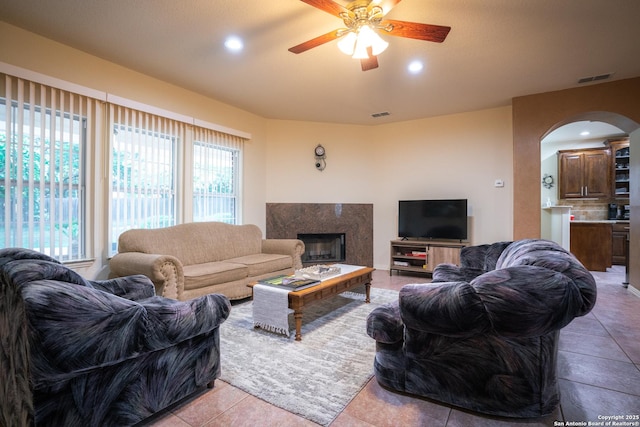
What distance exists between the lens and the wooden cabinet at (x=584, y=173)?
20.4 feet

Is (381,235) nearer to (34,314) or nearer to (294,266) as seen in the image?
(294,266)

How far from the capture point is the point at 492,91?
13.5 ft

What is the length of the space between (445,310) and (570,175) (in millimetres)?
6882

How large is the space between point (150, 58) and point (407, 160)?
13.6 ft

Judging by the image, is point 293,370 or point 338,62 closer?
point 293,370

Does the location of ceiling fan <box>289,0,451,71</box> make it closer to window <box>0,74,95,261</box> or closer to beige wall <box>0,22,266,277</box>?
beige wall <box>0,22,266,277</box>

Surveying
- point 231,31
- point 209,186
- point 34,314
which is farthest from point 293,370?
point 209,186

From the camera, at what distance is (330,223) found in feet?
18.7

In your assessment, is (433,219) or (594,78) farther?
(433,219)

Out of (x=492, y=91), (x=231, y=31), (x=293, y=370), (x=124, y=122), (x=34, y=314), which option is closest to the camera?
(x=34, y=314)

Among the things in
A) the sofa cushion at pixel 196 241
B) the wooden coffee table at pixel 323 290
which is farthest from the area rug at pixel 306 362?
the sofa cushion at pixel 196 241

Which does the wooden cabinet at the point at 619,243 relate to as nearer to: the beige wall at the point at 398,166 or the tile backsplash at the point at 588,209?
the tile backsplash at the point at 588,209

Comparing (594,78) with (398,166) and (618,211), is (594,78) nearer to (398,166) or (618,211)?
(398,166)

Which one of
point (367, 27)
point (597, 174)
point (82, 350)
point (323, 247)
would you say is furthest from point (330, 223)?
point (597, 174)
